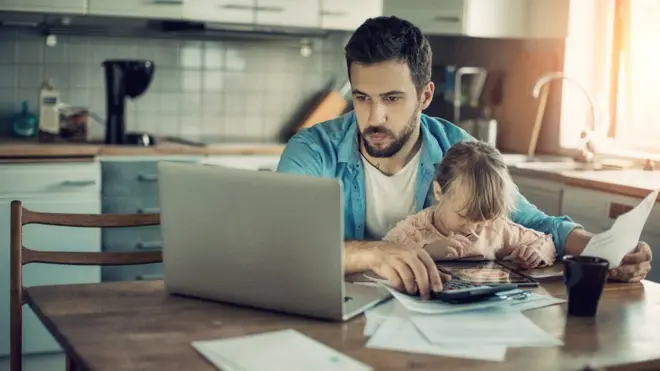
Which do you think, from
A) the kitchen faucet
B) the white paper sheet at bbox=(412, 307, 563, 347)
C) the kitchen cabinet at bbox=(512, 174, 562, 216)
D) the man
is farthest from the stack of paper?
the kitchen faucet

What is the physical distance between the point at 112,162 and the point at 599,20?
86.9 inches

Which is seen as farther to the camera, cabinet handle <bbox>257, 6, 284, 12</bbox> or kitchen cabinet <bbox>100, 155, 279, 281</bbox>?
cabinet handle <bbox>257, 6, 284, 12</bbox>

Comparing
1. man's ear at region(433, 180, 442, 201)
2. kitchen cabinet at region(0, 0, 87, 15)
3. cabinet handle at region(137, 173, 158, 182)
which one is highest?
kitchen cabinet at region(0, 0, 87, 15)

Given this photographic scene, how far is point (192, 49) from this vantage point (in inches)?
159

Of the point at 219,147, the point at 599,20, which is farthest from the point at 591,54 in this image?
the point at 219,147

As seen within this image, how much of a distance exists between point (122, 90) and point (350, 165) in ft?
5.66

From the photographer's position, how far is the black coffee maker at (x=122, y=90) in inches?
141

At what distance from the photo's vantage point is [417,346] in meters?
1.36

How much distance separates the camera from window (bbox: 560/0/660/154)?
3.87 metres

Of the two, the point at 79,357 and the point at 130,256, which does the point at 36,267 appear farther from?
the point at 79,357

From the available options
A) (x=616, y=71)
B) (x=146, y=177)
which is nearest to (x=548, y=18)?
(x=616, y=71)

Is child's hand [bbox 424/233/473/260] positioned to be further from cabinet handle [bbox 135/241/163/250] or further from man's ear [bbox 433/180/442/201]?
cabinet handle [bbox 135/241/163/250]

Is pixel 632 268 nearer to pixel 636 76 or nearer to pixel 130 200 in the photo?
pixel 130 200

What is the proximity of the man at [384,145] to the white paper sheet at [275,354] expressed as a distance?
69 centimetres
